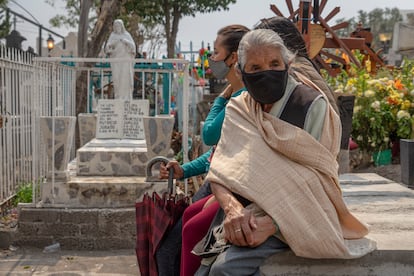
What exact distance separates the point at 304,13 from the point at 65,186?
3.20 meters

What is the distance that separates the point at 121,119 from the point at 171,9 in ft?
57.2

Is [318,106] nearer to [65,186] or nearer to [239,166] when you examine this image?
[239,166]

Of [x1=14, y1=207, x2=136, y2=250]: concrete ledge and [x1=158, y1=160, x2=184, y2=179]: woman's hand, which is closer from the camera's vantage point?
[x1=158, y1=160, x2=184, y2=179]: woman's hand

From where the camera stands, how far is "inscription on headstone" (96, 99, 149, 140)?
821 centimetres

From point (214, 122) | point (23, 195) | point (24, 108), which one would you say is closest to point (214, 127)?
point (214, 122)

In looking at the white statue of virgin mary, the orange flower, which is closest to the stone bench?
the orange flower

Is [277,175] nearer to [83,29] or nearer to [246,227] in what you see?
[246,227]

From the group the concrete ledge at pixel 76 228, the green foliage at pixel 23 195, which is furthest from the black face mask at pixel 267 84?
the green foliage at pixel 23 195

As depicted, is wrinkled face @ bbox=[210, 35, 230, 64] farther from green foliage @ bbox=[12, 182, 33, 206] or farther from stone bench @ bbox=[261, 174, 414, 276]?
green foliage @ bbox=[12, 182, 33, 206]

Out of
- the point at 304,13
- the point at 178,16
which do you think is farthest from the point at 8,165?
the point at 178,16

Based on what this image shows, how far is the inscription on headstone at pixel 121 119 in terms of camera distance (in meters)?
8.21

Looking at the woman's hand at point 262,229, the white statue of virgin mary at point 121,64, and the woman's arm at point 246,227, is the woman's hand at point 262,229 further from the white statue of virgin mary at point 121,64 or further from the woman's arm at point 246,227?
the white statue of virgin mary at point 121,64

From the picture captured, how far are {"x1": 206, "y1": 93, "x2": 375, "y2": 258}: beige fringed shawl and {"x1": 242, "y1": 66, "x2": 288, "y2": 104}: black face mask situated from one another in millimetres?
63

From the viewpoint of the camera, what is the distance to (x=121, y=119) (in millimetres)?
8406
